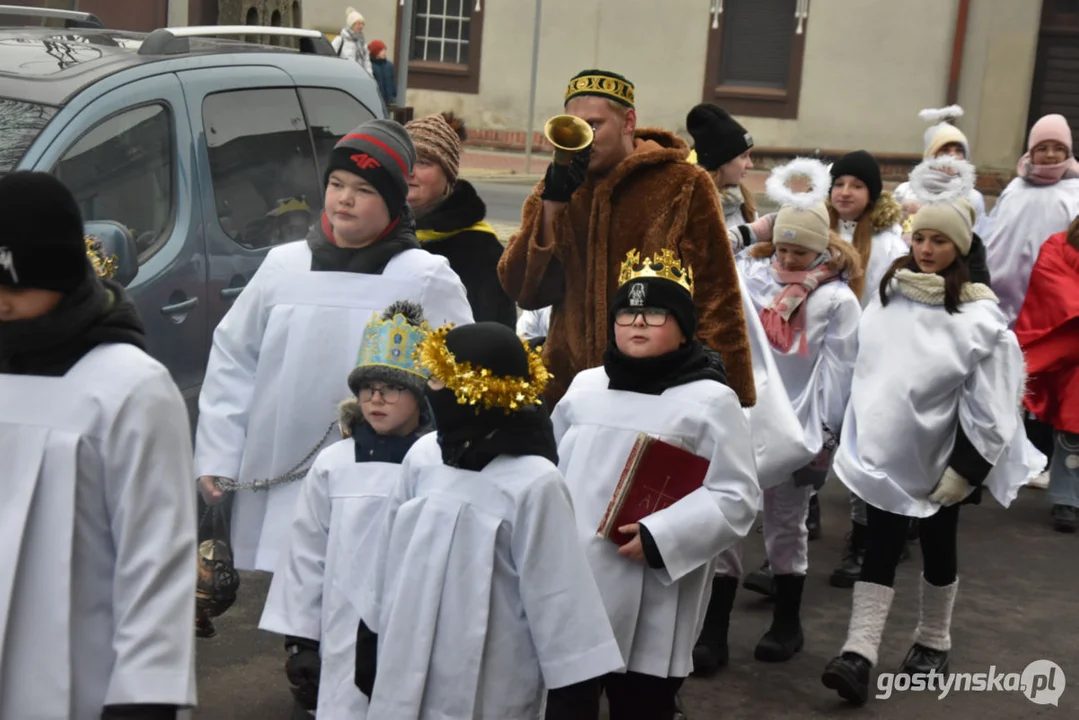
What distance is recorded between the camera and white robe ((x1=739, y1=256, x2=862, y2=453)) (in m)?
6.68

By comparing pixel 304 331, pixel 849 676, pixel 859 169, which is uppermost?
pixel 859 169

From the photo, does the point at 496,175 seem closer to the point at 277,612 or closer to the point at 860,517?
the point at 860,517

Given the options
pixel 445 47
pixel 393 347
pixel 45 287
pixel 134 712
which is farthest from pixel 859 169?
pixel 445 47

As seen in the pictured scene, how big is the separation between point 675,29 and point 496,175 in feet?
13.8

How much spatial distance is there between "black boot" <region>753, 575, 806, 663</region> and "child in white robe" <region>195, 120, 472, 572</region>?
198 centimetres

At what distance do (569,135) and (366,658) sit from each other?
1840mm

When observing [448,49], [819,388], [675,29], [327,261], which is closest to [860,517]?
[819,388]

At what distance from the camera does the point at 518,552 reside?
3.84 metres

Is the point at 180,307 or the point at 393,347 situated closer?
the point at 393,347

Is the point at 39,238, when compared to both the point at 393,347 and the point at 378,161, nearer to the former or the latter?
the point at 393,347

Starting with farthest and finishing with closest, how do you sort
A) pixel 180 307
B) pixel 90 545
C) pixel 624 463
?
pixel 180 307 < pixel 624 463 < pixel 90 545

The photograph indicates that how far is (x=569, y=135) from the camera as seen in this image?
509 cm

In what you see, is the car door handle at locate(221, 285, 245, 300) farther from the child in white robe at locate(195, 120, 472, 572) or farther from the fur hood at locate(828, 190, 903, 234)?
the fur hood at locate(828, 190, 903, 234)

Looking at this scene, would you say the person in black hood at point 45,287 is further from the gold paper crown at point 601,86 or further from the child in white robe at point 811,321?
the child in white robe at point 811,321
